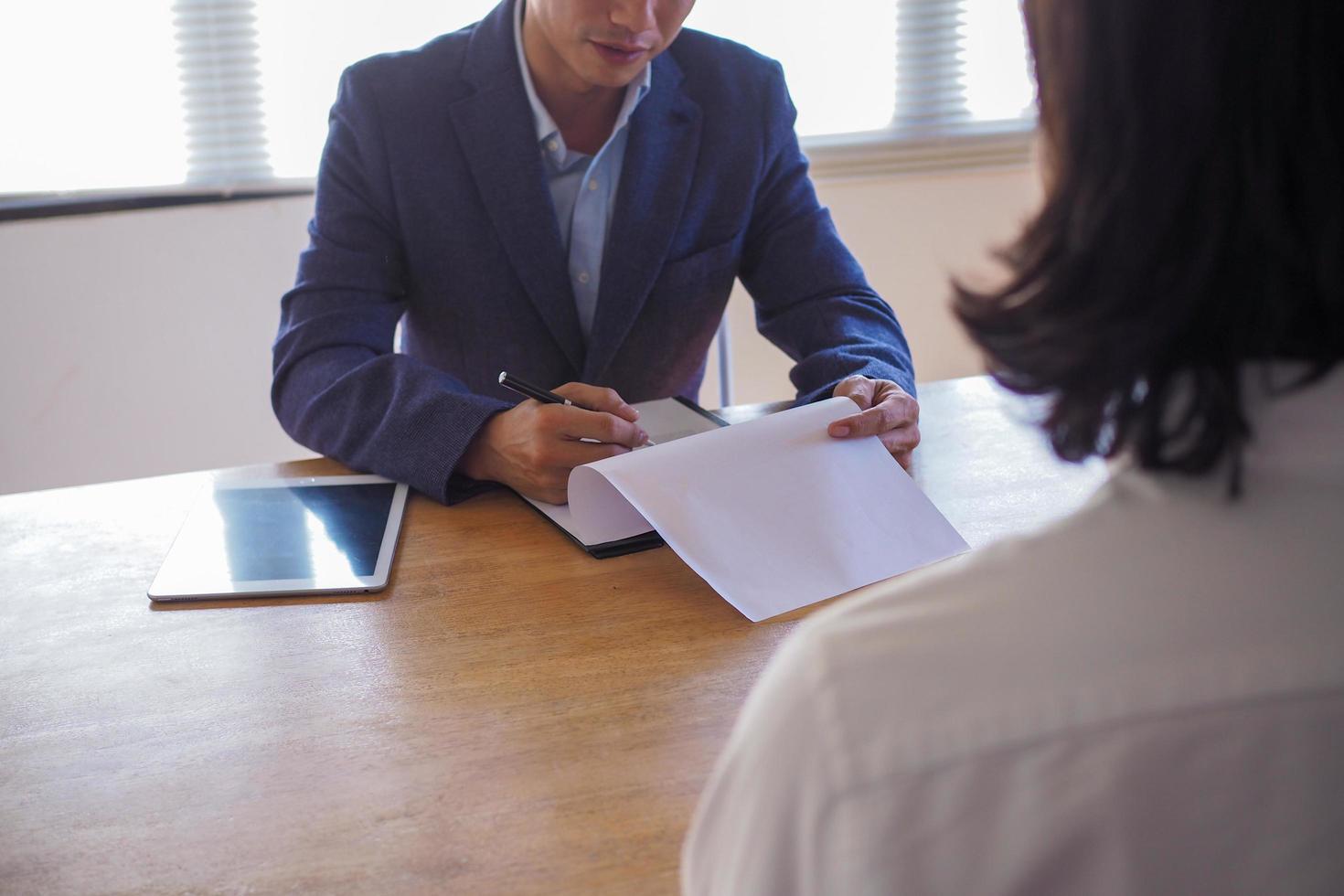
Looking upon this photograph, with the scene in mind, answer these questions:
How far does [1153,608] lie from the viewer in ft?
1.24

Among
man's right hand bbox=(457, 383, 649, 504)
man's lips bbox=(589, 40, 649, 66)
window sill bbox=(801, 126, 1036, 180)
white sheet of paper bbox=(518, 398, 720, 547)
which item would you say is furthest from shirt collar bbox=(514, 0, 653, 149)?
window sill bbox=(801, 126, 1036, 180)

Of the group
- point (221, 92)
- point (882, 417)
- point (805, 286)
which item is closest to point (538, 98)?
point (805, 286)

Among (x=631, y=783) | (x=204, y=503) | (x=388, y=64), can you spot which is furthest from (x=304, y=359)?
(x=631, y=783)

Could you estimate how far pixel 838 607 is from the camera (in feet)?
1.42

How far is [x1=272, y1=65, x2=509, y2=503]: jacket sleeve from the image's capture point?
1.18m

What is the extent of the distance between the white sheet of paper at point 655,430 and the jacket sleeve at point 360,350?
0.40ft

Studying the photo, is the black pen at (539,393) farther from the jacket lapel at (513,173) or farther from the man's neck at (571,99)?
the man's neck at (571,99)

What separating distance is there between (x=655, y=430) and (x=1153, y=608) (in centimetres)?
90

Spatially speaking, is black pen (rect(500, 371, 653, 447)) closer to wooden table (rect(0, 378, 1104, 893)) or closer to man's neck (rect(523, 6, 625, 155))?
wooden table (rect(0, 378, 1104, 893))

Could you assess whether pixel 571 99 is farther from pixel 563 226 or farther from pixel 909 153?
pixel 909 153

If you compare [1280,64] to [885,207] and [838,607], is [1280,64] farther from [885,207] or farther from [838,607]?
[885,207]

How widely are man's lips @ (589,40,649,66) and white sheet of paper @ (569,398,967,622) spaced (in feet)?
1.95

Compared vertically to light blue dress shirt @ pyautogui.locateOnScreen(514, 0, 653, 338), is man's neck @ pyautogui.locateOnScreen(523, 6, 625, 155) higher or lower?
higher

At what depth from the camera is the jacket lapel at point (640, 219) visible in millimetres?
1555
